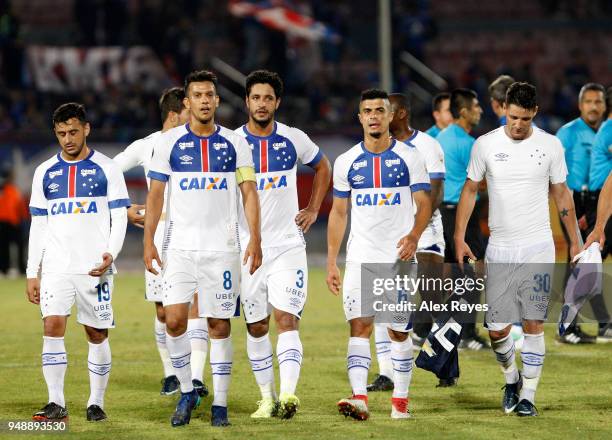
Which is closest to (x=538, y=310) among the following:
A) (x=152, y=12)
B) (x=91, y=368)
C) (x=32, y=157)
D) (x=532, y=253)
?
(x=532, y=253)

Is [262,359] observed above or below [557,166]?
below

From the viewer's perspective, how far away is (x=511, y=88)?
905 cm

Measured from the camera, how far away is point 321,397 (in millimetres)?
9969

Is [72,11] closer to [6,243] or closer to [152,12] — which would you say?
[152,12]

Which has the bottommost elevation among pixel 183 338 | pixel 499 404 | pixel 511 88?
pixel 499 404

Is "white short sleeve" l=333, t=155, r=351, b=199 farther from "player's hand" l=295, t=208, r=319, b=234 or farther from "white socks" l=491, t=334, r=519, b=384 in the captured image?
"white socks" l=491, t=334, r=519, b=384

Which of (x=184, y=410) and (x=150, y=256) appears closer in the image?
(x=150, y=256)

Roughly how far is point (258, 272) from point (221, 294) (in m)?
0.49

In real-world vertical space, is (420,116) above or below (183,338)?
above

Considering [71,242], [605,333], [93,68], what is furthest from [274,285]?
[93,68]

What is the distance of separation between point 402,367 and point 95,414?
2187 mm

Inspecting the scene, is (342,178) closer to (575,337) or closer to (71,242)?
(71,242)

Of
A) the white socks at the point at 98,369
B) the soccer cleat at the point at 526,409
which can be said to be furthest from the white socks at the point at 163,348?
the soccer cleat at the point at 526,409

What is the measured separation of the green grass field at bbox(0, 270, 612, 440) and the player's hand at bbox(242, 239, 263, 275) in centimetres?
108
